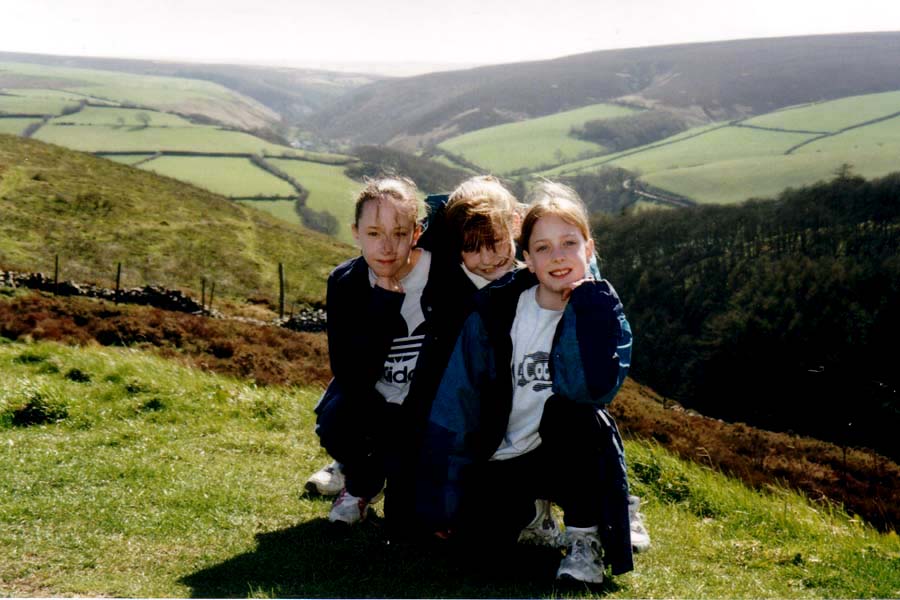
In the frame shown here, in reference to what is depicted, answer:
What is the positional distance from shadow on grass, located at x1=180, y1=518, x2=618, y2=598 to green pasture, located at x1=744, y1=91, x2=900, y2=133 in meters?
164

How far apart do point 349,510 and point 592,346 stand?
2.21 metres

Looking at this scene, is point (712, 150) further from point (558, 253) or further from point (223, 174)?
point (558, 253)

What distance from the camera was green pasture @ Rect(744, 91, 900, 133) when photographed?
14888 centimetres

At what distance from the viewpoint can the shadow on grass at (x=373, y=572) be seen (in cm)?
408

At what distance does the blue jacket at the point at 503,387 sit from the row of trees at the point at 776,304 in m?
40.1

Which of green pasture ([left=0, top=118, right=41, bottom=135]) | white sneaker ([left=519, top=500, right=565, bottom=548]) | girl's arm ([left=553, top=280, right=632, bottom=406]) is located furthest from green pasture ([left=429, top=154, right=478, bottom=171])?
girl's arm ([left=553, top=280, right=632, bottom=406])

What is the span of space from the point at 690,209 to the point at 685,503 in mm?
92421

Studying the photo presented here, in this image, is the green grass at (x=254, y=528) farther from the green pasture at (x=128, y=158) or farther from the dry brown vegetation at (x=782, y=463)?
the green pasture at (x=128, y=158)

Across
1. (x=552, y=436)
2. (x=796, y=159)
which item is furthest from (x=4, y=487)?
(x=796, y=159)

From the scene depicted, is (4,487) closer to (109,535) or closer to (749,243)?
(109,535)

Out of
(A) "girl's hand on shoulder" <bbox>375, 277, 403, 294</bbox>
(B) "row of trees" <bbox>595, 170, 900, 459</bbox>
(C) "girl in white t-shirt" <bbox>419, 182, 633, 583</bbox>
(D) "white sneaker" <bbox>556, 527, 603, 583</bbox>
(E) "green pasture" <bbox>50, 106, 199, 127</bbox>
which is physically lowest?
(B) "row of trees" <bbox>595, 170, 900, 459</bbox>

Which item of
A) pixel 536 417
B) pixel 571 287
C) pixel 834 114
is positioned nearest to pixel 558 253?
pixel 571 287

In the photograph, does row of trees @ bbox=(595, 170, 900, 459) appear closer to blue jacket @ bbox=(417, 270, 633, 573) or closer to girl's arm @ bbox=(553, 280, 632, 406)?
blue jacket @ bbox=(417, 270, 633, 573)

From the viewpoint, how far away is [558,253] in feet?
13.8
